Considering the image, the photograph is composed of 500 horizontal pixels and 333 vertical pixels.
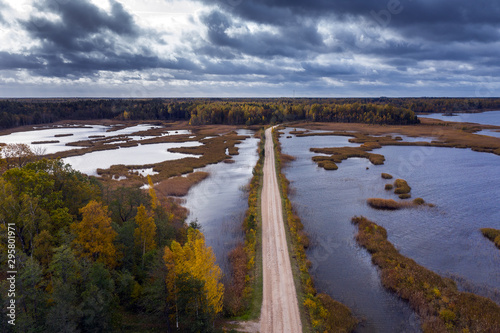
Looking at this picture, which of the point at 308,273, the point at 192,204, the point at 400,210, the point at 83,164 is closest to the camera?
the point at 308,273

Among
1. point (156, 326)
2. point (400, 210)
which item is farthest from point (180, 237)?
point (400, 210)

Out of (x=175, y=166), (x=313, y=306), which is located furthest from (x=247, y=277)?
(x=175, y=166)

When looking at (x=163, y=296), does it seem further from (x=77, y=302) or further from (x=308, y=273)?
(x=308, y=273)

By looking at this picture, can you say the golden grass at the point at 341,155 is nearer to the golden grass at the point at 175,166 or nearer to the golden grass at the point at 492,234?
the golden grass at the point at 175,166

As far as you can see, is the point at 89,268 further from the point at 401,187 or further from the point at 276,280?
the point at 401,187

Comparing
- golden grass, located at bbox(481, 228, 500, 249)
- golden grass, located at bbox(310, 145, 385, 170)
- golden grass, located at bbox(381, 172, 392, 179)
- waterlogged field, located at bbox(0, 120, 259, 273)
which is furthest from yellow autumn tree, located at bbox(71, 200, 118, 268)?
golden grass, located at bbox(310, 145, 385, 170)

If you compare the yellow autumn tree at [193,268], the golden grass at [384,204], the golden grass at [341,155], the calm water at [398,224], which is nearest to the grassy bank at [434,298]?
the calm water at [398,224]
